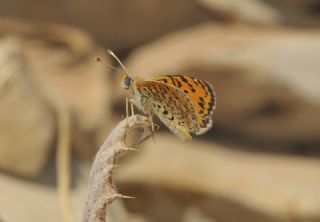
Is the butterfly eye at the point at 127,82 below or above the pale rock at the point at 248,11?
below

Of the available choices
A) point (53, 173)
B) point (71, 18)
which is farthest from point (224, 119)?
point (53, 173)

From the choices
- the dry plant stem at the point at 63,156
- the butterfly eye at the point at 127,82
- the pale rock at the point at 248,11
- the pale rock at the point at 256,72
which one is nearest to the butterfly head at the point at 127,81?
the butterfly eye at the point at 127,82

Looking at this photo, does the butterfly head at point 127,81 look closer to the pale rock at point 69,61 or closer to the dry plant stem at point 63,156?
the dry plant stem at point 63,156

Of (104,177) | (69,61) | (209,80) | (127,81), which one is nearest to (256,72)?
(209,80)

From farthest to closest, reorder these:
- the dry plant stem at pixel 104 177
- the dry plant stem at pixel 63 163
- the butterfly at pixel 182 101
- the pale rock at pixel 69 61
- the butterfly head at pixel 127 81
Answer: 1. the pale rock at pixel 69 61
2. the dry plant stem at pixel 63 163
3. the butterfly head at pixel 127 81
4. the butterfly at pixel 182 101
5. the dry plant stem at pixel 104 177

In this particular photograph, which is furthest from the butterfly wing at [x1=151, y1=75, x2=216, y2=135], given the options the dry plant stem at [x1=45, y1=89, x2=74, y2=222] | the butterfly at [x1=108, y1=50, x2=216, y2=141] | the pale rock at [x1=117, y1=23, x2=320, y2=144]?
the pale rock at [x1=117, y1=23, x2=320, y2=144]

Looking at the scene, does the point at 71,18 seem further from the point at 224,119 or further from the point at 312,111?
the point at 312,111

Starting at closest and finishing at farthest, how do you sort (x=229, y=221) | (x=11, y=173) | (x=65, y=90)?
1. (x=11, y=173)
2. (x=229, y=221)
3. (x=65, y=90)
